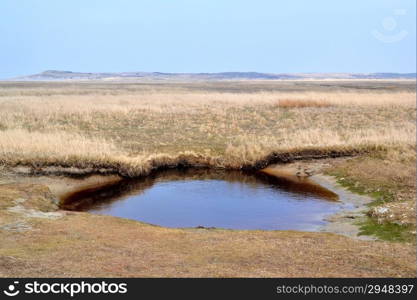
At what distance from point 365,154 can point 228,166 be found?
7.47 meters

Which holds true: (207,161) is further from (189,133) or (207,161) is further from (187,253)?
A: (187,253)

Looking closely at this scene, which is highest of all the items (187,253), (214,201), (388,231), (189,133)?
(189,133)

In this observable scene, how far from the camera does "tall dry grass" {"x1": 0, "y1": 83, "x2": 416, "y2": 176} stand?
2522cm

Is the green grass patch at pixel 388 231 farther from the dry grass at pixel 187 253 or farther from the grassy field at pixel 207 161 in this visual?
the dry grass at pixel 187 253

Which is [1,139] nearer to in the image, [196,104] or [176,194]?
[176,194]

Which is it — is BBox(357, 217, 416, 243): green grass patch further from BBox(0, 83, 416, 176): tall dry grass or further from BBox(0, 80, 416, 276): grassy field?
BBox(0, 83, 416, 176): tall dry grass

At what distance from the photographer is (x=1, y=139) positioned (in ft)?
85.8

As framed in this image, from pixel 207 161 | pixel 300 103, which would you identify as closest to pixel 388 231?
pixel 207 161

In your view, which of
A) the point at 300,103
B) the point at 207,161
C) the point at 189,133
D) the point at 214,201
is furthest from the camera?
the point at 300,103

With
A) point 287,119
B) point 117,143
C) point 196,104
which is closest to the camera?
point 117,143

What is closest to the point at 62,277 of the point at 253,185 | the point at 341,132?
the point at 253,185

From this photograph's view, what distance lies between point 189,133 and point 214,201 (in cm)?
1339

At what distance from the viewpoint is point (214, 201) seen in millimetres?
21141

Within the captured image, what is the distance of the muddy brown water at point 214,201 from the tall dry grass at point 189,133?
190cm
